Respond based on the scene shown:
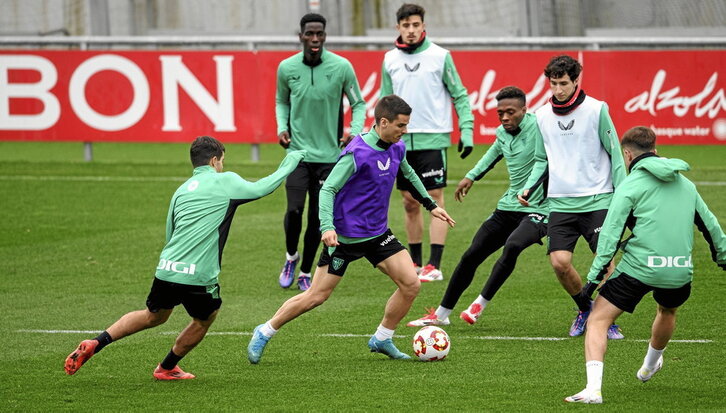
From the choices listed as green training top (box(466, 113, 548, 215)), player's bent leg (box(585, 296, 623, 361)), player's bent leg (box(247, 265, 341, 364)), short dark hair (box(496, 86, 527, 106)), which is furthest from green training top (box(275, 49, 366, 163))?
player's bent leg (box(585, 296, 623, 361))

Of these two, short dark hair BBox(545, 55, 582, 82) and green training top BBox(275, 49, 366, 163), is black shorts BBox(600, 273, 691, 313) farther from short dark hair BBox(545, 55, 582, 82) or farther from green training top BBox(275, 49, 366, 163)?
green training top BBox(275, 49, 366, 163)

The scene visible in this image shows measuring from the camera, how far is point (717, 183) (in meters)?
17.0

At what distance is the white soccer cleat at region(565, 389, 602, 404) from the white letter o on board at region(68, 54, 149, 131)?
42.0ft

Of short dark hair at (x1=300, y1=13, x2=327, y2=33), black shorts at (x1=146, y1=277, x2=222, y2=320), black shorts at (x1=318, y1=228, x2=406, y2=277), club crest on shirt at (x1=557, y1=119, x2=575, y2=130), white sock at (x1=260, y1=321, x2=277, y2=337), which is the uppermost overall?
short dark hair at (x1=300, y1=13, x2=327, y2=33)

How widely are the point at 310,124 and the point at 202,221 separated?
12.9 feet

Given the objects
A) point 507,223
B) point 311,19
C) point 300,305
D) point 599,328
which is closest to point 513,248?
point 507,223

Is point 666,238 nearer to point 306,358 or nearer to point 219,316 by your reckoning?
point 306,358

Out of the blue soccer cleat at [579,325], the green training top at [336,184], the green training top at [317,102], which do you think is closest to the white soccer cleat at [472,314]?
the blue soccer cleat at [579,325]

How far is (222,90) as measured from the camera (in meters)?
18.4

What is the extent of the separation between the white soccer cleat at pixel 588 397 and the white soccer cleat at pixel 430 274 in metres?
4.74

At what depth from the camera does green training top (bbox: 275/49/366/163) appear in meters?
11.3

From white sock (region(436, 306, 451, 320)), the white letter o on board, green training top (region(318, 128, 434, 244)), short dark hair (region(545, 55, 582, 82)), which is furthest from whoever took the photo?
the white letter o on board

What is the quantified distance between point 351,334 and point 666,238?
319 cm

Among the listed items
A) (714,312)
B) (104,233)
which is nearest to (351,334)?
(714,312)
